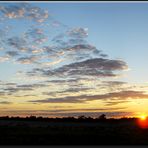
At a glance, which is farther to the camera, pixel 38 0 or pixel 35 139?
pixel 35 139

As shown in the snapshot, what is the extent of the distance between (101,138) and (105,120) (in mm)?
33863

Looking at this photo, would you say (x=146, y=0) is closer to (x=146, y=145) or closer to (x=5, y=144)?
(x=146, y=145)

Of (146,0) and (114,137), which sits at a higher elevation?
(146,0)

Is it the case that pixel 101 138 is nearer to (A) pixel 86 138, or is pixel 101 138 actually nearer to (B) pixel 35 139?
(A) pixel 86 138

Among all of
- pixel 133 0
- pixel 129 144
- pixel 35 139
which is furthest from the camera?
pixel 35 139

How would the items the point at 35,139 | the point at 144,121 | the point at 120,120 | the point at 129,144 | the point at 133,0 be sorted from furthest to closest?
the point at 120,120 → the point at 144,121 → the point at 35,139 → the point at 129,144 → the point at 133,0

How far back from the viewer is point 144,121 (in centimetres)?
6175

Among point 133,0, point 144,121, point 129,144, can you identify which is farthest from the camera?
point 144,121

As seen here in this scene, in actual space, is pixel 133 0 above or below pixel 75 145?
above

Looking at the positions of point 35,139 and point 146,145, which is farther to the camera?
point 35,139

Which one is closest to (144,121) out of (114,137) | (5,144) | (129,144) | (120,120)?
(120,120)

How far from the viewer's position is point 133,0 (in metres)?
33.2

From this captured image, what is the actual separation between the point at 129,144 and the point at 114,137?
5.15 metres

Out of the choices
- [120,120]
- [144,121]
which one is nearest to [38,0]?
[144,121]
